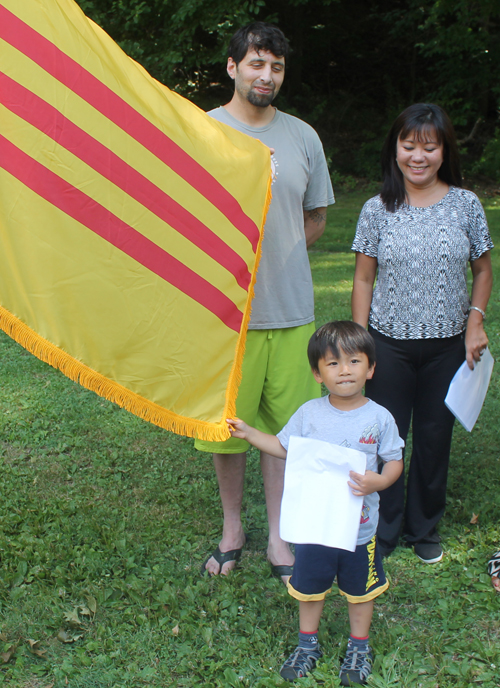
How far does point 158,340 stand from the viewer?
7.65 ft

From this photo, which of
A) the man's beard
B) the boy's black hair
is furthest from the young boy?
the man's beard

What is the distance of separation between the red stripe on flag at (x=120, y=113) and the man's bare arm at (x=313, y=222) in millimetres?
549

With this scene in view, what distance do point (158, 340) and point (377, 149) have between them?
17.2 m

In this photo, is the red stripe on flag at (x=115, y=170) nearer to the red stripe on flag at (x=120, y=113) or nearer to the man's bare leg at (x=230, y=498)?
the red stripe on flag at (x=120, y=113)

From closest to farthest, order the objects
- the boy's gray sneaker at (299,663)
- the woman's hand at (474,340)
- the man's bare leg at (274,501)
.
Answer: the boy's gray sneaker at (299,663), the woman's hand at (474,340), the man's bare leg at (274,501)

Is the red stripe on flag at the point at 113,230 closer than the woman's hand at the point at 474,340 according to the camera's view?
Yes

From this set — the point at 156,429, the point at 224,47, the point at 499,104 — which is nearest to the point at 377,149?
the point at 499,104

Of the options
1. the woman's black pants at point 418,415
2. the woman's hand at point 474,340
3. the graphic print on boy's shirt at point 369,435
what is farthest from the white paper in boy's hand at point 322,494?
the woman's hand at point 474,340

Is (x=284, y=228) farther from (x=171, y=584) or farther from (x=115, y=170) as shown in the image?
(x=171, y=584)

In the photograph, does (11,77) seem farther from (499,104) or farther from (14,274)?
(499,104)

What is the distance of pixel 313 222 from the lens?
3074mm

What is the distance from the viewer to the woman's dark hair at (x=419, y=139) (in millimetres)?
2697

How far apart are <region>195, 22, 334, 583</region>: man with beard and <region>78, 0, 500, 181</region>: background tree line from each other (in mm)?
10694

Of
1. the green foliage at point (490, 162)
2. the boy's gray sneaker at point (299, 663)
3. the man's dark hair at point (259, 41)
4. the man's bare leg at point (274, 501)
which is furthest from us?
the green foliage at point (490, 162)
